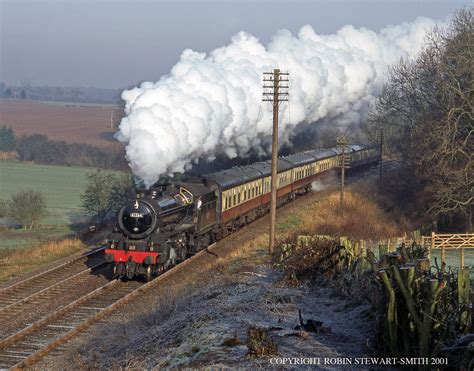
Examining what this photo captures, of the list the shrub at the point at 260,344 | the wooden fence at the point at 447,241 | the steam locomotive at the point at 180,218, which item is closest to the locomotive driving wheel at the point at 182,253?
the steam locomotive at the point at 180,218

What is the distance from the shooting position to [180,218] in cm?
2488

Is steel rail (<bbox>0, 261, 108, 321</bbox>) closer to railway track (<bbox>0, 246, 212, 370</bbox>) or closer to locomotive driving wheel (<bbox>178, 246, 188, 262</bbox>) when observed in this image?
railway track (<bbox>0, 246, 212, 370</bbox>)

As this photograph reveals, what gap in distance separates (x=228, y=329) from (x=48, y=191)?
190 ft

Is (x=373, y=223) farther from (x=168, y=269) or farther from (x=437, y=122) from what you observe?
(x=168, y=269)

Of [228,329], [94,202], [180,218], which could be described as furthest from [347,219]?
[228,329]

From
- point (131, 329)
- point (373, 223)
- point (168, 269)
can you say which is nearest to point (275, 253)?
point (168, 269)

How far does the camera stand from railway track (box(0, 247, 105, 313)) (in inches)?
830

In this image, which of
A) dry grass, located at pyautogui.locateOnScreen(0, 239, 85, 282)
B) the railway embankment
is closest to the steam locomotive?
the railway embankment

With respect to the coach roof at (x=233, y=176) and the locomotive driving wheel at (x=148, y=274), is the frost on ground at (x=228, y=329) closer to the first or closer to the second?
the locomotive driving wheel at (x=148, y=274)

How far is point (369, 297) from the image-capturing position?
50.8 ft

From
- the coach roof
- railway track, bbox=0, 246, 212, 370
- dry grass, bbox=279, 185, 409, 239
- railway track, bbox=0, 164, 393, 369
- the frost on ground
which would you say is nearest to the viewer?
the frost on ground

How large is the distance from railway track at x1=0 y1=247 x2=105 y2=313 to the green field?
41.7ft

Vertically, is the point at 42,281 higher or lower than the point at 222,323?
lower

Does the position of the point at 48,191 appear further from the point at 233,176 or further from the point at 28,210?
the point at 233,176
